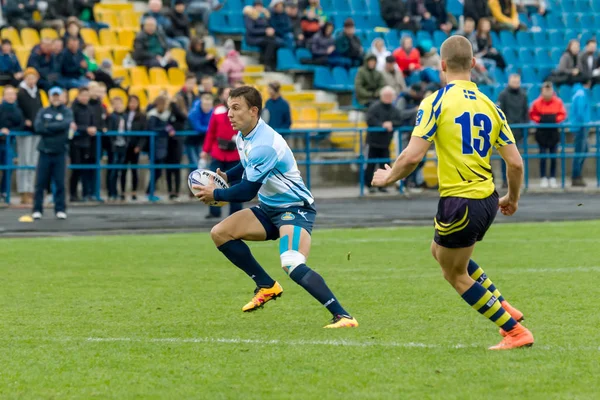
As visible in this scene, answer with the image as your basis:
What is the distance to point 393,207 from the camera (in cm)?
2009

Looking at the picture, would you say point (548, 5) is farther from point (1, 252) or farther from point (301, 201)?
point (301, 201)

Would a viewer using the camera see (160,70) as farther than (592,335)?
Yes

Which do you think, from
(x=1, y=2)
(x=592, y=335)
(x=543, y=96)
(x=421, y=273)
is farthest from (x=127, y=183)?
(x=592, y=335)

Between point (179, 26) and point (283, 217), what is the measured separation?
17.2 metres

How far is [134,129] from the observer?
847 inches

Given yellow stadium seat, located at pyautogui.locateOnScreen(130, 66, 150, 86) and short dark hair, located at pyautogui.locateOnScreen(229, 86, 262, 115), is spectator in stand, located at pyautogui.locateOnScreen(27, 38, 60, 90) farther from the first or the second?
short dark hair, located at pyautogui.locateOnScreen(229, 86, 262, 115)

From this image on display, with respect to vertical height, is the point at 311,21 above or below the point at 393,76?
above

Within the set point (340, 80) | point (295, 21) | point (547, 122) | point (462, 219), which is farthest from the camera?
point (295, 21)

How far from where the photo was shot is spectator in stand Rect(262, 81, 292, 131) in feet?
70.6

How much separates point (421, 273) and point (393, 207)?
28.4 feet

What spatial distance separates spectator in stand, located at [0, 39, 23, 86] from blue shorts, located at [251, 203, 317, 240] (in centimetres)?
1361

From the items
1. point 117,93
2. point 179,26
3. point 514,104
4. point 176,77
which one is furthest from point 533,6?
point 117,93

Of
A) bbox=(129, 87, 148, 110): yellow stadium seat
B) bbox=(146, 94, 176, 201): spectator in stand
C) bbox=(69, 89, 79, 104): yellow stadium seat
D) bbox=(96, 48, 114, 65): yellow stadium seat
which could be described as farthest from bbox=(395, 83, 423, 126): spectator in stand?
bbox=(69, 89, 79, 104): yellow stadium seat

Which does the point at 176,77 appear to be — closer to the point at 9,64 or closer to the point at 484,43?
the point at 9,64
